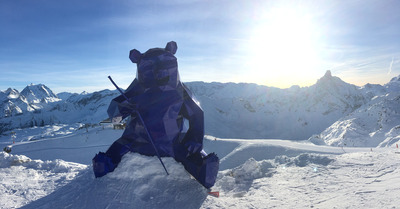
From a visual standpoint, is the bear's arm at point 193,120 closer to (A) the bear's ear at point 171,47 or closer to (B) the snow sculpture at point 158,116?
(B) the snow sculpture at point 158,116

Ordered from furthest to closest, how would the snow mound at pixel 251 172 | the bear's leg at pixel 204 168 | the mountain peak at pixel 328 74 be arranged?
the mountain peak at pixel 328 74 → the snow mound at pixel 251 172 → the bear's leg at pixel 204 168

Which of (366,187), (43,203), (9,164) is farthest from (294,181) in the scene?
(9,164)

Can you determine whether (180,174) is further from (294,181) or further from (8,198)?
(8,198)

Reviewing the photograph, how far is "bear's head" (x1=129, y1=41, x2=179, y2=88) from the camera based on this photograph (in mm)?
4410

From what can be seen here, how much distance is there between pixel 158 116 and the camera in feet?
14.1

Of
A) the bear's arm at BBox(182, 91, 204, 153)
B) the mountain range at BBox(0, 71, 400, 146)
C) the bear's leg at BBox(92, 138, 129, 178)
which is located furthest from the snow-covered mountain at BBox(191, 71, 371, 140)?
the bear's leg at BBox(92, 138, 129, 178)

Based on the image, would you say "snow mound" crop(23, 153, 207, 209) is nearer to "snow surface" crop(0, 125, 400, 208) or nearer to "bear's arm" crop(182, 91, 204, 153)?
"snow surface" crop(0, 125, 400, 208)

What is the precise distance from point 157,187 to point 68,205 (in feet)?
4.93

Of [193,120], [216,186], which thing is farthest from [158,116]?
[216,186]

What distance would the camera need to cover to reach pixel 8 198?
154 inches

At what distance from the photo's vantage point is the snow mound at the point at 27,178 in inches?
157

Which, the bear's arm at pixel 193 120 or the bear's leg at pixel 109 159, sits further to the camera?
the bear's arm at pixel 193 120

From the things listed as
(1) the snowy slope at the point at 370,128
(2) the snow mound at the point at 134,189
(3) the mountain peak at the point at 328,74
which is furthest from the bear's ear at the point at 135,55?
(3) the mountain peak at the point at 328,74

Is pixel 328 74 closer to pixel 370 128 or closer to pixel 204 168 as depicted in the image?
→ pixel 370 128
